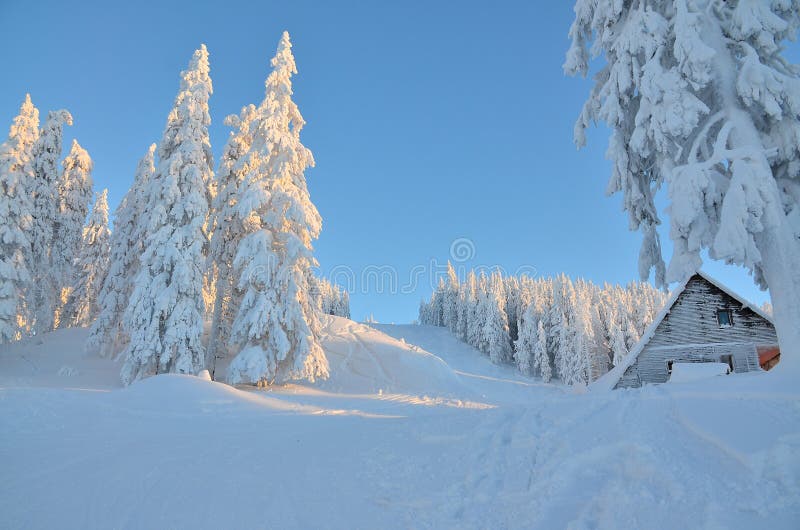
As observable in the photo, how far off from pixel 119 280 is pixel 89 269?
46.2 feet

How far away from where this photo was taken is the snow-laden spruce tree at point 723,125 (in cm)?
673

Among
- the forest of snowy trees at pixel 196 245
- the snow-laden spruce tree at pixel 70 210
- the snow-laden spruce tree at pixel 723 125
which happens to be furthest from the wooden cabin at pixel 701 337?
the snow-laden spruce tree at pixel 70 210

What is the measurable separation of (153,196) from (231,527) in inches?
895

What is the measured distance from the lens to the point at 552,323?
5712cm

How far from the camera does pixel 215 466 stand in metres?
5.60

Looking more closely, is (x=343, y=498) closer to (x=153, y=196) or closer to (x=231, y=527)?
(x=231, y=527)

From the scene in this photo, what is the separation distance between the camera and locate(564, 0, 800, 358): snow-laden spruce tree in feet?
22.1

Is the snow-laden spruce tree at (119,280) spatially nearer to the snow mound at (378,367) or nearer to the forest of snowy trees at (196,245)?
Answer: the forest of snowy trees at (196,245)

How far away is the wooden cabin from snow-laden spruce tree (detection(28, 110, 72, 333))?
3481 cm

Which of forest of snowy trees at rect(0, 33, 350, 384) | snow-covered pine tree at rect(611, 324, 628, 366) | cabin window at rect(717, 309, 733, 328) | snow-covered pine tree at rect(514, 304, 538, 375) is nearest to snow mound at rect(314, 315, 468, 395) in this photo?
forest of snowy trees at rect(0, 33, 350, 384)

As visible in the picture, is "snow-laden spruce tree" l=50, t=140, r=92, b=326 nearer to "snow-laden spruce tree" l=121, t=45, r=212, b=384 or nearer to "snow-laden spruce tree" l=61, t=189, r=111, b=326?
"snow-laden spruce tree" l=61, t=189, r=111, b=326

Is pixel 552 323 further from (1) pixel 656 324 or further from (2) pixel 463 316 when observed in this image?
(1) pixel 656 324

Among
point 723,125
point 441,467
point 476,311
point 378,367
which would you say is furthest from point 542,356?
point 441,467

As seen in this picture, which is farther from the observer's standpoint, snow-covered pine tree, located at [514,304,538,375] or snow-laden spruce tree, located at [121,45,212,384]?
snow-covered pine tree, located at [514,304,538,375]
